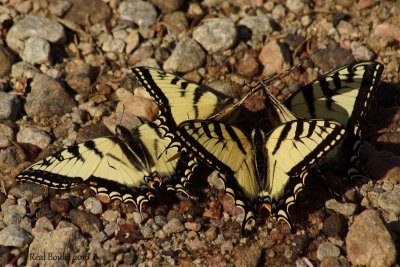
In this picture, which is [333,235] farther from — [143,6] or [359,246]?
[143,6]

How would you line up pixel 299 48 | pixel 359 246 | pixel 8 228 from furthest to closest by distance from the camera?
pixel 299 48
pixel 8 228
pixel 359 246

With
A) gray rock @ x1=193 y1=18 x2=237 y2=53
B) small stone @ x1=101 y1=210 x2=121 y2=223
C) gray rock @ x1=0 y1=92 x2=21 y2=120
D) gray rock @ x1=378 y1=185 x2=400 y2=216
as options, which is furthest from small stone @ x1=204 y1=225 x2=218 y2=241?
gray rock @ x1=0 y1=92 x2=21 y2=120

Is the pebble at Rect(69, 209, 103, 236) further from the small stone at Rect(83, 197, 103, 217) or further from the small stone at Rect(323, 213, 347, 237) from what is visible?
the small stone at Rect(323, 213, 347, 237)

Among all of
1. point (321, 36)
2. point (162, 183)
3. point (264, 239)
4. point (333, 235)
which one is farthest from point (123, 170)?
point (321, 36)

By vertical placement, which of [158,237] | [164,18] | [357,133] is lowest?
[158,237]

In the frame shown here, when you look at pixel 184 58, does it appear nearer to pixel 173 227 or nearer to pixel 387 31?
pixel 173 227

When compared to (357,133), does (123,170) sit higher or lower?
lower

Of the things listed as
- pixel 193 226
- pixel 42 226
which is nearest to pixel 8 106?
pixel 42 226
